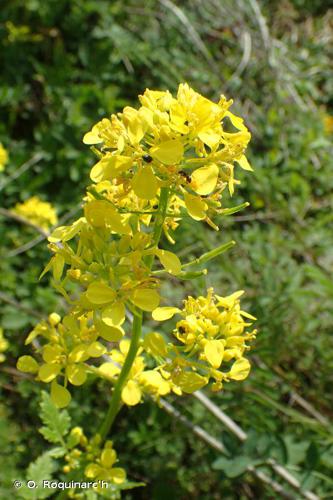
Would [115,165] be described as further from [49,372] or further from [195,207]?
[49,372]

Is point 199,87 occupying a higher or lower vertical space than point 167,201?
lower

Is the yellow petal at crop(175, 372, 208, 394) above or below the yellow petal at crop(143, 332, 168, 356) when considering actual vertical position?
below

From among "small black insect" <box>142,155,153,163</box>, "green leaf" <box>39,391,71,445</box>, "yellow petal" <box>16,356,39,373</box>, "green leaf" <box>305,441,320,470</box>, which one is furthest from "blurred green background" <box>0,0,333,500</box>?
"small black insect" <box>142,155,153,163</box>

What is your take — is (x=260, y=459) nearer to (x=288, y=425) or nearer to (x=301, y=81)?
(x=288, y=425)

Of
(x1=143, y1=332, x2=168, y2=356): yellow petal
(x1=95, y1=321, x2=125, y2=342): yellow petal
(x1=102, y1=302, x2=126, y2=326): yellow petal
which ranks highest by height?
(x1=102, y1=302, x2=126, y2=326): yellow petal

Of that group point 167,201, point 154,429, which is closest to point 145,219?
point 167,201

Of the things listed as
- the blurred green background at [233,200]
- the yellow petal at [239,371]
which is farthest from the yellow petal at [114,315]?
the blurred green background at [233,200]

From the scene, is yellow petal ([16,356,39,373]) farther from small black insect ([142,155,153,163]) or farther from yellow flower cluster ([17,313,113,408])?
small black insect ([142,155,153,163])

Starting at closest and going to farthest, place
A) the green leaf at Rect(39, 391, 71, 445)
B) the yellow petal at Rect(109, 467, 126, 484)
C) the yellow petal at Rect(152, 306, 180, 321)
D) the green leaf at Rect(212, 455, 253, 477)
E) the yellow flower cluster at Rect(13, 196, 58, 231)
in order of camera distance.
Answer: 1. the yellow petal at Rect(152, 306, 180, 321)
2. the yellow petal at Rect(109, 467, 126, 484)
3. the green leaf at Rect(39, 391, 71, 445)
4. the green leaf at Rect(212, 455, 253, 477)
5. the yellow flower cluster at Rect(13, 196, 58, 231)
